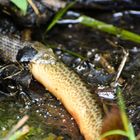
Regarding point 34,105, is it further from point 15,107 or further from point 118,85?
point 118,85

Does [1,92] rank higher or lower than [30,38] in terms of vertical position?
lower

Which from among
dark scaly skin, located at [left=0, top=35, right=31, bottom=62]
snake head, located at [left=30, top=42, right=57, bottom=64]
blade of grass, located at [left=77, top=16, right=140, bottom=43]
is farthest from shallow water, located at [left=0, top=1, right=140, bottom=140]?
dark scaly skin, located at [left=0, top=35, right=31, bottom=62]

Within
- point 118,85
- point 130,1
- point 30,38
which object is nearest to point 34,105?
point 118,85

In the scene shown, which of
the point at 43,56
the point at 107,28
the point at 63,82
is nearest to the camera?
the point at 63,82

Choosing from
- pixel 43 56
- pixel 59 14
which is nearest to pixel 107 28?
pixel 59 14

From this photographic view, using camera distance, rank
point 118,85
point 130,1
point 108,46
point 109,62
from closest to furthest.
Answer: point 118,85 → point 109,62 → point 108,46 → point 130,1

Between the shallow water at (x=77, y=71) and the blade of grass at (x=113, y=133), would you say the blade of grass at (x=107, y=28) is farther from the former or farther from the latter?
the blade of grass at (x=113, y=133)

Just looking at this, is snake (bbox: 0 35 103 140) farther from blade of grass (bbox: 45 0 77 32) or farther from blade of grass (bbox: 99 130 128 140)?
blade of grass (bbox: 45 0 77 32)

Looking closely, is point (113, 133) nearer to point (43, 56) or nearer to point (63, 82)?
point (63, 82)

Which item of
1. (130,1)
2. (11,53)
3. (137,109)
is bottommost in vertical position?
(137,109)
